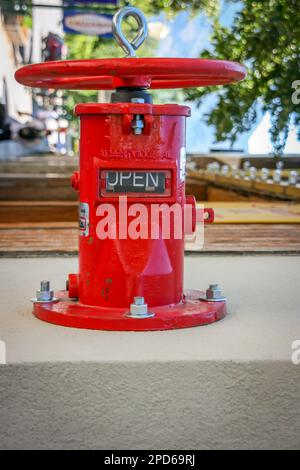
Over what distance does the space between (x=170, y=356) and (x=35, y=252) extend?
5.82 ft

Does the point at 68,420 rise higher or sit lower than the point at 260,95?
lower

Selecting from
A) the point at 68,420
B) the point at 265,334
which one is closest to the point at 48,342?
the point at 68,420

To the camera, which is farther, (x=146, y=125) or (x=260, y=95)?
(x=260, y=95)

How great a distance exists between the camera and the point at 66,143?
38.4 m

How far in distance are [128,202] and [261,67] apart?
3580 mm

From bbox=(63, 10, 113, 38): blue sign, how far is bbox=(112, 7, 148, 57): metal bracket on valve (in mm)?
11335

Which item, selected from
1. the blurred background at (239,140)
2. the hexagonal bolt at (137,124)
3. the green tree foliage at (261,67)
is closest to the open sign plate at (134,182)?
the hexagonal bolt at (137,124)

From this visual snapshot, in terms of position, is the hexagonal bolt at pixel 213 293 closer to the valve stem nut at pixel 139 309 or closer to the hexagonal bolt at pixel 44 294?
the valve stem nut at pixel 139 309

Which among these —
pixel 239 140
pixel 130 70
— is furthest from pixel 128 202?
pixel 239 140

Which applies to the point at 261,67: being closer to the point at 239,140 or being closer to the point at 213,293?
the point at 239,140

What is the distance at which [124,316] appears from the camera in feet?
7.50

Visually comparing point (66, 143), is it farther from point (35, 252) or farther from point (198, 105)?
point (35, 252)

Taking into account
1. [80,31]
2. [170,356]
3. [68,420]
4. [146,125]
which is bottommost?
[68,420]

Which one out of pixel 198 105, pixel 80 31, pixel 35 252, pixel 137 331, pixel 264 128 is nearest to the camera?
pixel 137 331
